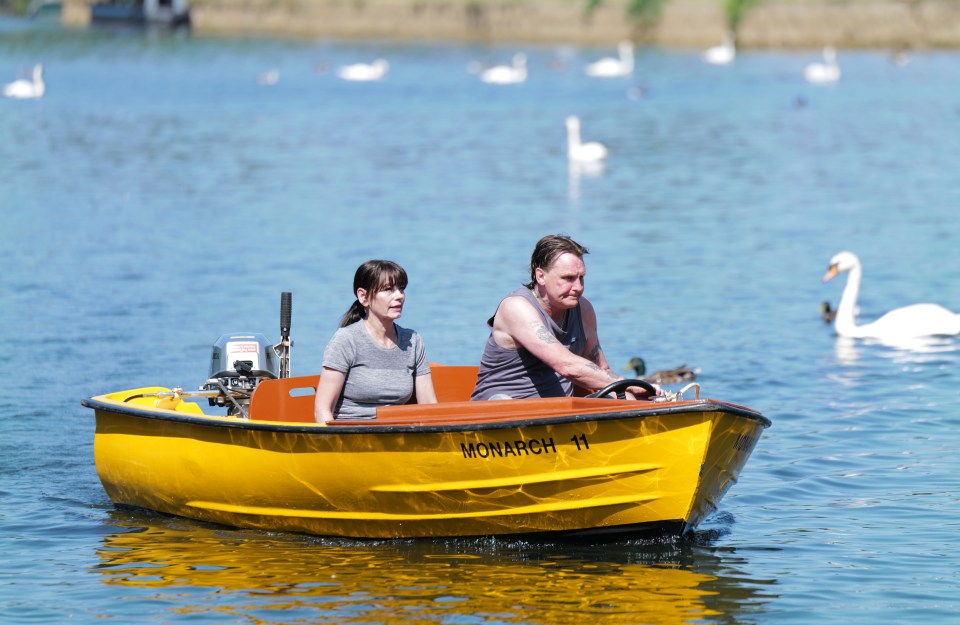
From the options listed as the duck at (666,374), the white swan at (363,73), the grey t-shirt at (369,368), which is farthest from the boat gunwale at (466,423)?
the white swan at (363,73)

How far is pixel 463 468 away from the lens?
8.62 metres

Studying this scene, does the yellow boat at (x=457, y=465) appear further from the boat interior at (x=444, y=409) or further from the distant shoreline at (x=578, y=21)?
the distant shoreline at (x=578, y=21)

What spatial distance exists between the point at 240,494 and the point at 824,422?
5423 mm

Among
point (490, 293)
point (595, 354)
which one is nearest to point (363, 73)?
point (490, 293)

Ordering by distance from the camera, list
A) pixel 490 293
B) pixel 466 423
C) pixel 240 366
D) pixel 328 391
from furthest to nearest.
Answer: pixel 490 293 → pixel 240 366 → pixel 328 391 → pixel 466 423

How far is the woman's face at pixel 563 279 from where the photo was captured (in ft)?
28.3

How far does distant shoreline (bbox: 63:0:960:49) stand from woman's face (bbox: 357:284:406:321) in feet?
205

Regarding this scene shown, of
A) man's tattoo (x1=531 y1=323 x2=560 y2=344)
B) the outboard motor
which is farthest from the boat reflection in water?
man's tattoo (x1=531 y1=323 x2=560 y2=344)

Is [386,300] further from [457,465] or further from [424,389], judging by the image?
[457,465]

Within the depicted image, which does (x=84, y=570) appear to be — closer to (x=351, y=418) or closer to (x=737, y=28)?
(x=351, y=418)

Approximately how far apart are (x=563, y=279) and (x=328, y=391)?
1522 millimetres

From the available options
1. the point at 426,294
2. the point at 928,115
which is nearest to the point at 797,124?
the point at 928,115

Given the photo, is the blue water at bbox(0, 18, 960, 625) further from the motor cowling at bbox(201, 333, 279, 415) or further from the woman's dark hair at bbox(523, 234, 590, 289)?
the woman's dark hair at bbox(523, 234, 590, 289)

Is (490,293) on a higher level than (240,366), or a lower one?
higher
